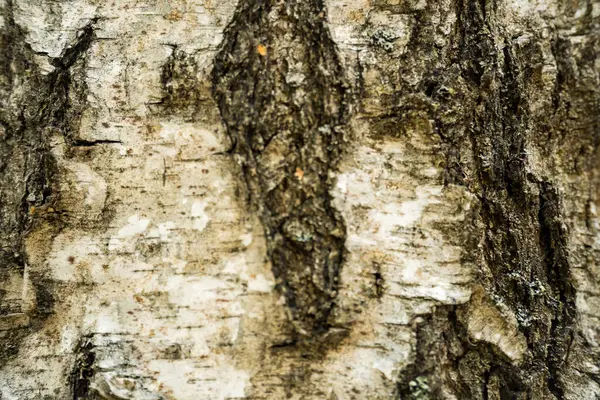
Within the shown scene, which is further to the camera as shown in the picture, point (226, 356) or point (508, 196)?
point (508, 196)

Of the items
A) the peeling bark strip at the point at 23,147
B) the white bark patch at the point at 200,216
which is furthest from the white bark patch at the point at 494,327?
the peeling bark strip at the point at 23,147

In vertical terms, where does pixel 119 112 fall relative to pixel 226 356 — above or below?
above

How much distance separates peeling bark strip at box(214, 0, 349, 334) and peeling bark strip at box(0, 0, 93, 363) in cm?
47

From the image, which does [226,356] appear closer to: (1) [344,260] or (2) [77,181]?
(1) [344,260]

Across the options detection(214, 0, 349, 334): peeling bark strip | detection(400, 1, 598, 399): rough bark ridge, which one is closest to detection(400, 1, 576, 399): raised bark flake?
detection(400, 1, 598, 399): rough bark ridge

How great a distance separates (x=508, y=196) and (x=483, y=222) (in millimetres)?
114

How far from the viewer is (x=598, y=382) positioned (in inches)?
46.9

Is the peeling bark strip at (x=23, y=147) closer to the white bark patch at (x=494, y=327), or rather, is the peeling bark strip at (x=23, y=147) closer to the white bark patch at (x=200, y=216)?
the white bark patch at (x=200, y=216)

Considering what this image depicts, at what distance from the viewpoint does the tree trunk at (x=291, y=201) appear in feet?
3.58

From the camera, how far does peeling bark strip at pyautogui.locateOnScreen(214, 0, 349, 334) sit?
108 cm

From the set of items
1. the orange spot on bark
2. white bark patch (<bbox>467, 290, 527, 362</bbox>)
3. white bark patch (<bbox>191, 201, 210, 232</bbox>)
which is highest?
the orange spot on bark

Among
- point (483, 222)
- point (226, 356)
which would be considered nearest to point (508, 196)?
point (483, 222)

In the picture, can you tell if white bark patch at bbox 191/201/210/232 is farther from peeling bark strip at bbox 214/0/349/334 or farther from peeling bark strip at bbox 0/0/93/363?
peeling bark strip at bbox 0/0/93/363

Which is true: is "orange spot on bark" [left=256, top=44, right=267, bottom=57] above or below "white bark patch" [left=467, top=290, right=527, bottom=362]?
above
